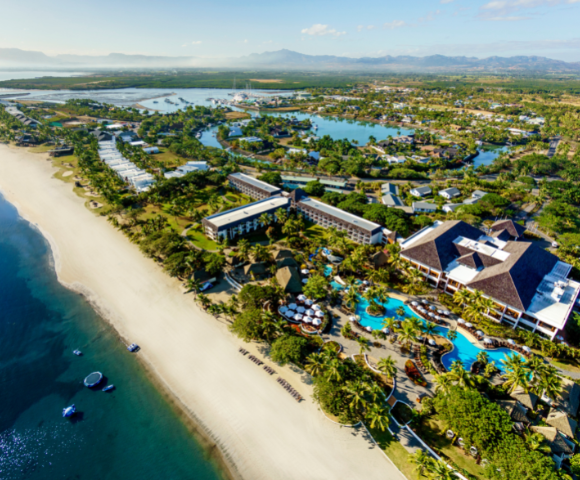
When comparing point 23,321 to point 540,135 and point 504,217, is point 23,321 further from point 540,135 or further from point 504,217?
point 540,135

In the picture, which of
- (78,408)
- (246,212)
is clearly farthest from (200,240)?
(78,408)

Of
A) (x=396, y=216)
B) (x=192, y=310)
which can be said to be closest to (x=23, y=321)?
Answer: (x=192, y=310)

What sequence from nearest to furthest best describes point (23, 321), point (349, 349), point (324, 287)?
point (349, 349), point (23, 321), point (324, 287)

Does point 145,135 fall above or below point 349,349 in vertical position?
above

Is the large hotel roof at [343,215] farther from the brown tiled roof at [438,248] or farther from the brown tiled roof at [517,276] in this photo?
the brown tiled roof at [517,276]

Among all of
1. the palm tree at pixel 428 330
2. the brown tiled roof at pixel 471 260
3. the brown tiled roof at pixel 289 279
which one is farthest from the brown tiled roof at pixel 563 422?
the brown tiled roof at pixel 289 279

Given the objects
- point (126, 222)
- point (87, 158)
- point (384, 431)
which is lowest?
point (384, 431)

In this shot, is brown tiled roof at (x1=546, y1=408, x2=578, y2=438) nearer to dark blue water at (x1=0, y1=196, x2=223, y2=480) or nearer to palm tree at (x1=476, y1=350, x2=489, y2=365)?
palm tree at (x1=476, y1=350, x2=489, y2=365)
